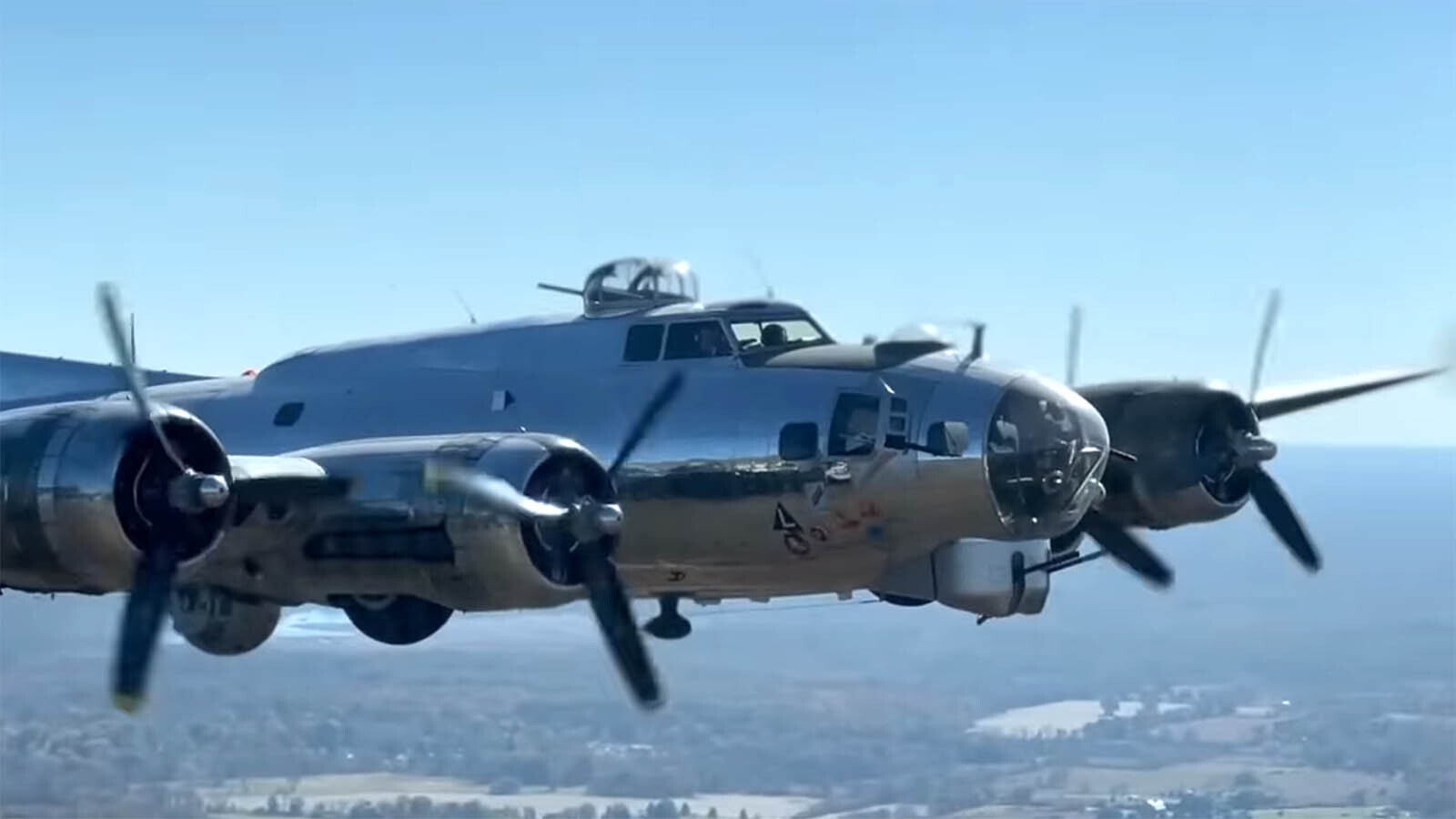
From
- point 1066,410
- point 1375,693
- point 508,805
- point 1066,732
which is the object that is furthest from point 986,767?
point 1066,410

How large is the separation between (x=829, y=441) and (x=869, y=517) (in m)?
0.78

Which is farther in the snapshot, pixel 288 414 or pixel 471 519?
pixel 288 414

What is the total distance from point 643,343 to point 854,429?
242 cm

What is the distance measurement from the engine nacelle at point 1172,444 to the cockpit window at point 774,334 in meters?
4.10

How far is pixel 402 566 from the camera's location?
686 inches

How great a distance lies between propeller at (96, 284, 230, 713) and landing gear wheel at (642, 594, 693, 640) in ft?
17.7

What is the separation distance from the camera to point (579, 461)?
17.4 meters

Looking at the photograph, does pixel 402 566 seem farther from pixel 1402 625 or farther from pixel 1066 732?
pixel 1402 625

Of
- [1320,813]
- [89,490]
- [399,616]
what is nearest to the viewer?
[89,490]

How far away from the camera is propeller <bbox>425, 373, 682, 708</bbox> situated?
16.9m

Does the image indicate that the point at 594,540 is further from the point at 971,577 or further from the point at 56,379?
the point at 56,379

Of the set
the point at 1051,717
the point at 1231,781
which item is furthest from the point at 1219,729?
the point at 1231,781

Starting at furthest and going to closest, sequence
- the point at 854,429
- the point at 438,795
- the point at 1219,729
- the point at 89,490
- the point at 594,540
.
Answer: the point at 1219,729, the point at 438,795, the point at 854,429, the point at 594,540, the point at 89,490

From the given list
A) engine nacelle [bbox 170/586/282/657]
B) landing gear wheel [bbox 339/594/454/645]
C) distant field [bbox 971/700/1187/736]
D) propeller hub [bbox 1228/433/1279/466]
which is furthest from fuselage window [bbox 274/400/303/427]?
distant field [bbox 971/700/1187/736]
